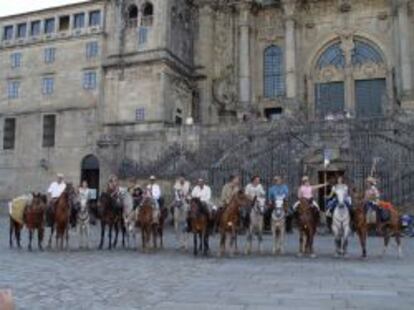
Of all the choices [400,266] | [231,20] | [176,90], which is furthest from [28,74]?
[400,266]

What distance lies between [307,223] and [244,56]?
103ft

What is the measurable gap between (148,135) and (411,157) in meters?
18.1

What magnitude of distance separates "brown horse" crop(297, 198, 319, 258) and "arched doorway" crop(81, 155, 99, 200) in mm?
27293

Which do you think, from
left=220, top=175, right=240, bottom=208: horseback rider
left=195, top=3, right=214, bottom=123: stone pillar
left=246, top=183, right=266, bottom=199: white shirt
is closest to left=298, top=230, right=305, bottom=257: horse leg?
left=246, top=183, right=266, bottom=199: white shirt

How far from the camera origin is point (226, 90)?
46250 millimetres

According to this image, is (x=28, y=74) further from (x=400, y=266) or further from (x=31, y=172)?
(x=400, y=266)

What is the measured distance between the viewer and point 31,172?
43469 mm

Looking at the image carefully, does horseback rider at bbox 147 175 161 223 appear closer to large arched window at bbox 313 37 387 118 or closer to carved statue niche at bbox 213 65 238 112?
large arched window at bbox 313 37 387 118

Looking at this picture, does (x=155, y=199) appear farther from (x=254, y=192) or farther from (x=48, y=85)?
(x=48, y=85)

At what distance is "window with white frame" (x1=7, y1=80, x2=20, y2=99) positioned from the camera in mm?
45719

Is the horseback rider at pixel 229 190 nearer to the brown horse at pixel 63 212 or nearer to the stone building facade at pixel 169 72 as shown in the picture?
the brown horse at pixel 63 212

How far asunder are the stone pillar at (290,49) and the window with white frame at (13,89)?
22.2 m

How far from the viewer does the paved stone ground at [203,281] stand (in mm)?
8734

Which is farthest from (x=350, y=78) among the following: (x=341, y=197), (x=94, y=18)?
(x=341, y=197)
